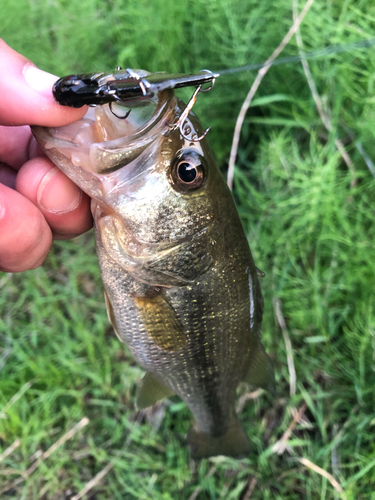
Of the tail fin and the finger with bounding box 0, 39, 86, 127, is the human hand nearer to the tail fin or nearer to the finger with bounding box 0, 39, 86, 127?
the finger with bounding box 0, 39, 86, 127

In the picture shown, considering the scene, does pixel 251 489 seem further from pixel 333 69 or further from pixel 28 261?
pixel 333 69

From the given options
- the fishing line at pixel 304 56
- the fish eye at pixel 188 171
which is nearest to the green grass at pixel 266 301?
the fishing line at pixel 304 56

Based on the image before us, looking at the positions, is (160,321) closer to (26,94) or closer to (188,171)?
(188,171)

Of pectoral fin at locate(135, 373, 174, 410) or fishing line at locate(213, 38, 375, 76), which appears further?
pectoral fin at locate(135, 373, 174, 410)

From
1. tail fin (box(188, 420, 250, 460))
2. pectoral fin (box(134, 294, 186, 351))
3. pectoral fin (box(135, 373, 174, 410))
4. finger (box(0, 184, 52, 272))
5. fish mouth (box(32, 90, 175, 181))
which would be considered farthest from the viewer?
tail fin (box(188, 420, 250, 460))

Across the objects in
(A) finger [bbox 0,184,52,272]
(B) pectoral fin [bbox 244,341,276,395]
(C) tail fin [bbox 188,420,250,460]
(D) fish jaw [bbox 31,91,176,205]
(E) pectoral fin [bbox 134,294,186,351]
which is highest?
(D) fish jaw [bbox 31,91,176,205]

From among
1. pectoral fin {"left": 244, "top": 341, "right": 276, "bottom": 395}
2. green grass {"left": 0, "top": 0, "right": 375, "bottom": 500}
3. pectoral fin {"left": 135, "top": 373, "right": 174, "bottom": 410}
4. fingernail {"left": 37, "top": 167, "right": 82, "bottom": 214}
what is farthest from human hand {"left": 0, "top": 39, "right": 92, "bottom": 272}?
green grass {"left": 0, "top": 0, "right": 375, "bottom": 500}

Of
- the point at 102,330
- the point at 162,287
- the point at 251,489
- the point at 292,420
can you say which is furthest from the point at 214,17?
the point at 251,489

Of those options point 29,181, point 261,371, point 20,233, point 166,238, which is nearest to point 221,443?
point 261,371
